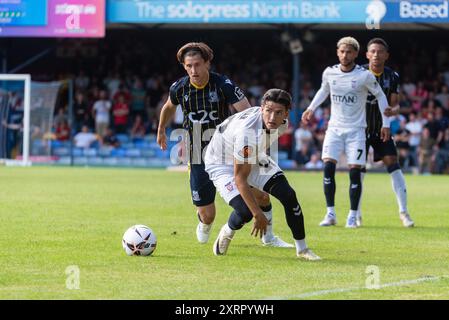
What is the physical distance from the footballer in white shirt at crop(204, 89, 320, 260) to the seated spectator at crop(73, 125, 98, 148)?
2329cm

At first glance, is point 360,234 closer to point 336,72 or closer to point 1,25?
point 336,72

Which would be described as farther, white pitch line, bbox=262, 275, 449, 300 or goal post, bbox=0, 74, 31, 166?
goal post, bbox=0, 74, 31, 166

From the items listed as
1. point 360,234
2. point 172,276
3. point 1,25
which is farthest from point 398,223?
point 1,25

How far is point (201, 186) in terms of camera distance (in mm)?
12062

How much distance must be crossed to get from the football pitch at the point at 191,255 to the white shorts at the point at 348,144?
943 millimetres

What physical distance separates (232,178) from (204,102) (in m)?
1.35

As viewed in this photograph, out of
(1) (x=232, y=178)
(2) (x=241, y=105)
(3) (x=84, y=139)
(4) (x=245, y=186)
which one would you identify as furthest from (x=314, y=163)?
(4) (x=245, y=186)

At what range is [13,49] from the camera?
1505 inches

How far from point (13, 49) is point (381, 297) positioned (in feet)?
105

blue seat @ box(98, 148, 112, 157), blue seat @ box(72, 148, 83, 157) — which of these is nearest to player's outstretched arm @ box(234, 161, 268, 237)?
blue seat @ box(98, 148, 112, 157)

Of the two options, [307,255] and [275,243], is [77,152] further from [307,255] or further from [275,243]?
[307,255]

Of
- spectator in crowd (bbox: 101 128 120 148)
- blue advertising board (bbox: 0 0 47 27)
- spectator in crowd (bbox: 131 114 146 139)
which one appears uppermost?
blue advertising board (bbox: 0 0 47 27)

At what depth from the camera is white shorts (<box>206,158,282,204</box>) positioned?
10570 mm

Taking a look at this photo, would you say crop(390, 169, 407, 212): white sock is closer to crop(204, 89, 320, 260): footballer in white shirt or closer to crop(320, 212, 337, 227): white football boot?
crop(320, 212, 337, 227): white football boot
